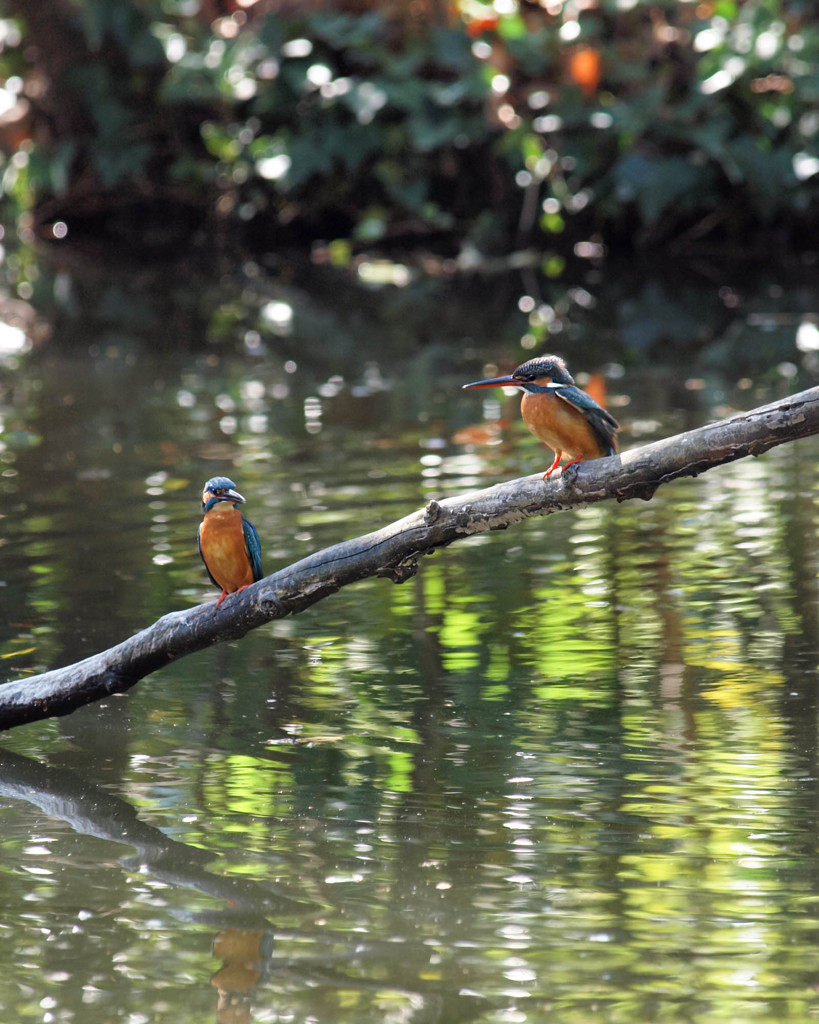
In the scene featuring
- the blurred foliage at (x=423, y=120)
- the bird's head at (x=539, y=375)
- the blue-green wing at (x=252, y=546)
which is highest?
the blurred foliage at (x=423, y=120)

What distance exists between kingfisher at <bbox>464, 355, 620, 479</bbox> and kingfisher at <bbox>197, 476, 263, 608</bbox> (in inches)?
23.8

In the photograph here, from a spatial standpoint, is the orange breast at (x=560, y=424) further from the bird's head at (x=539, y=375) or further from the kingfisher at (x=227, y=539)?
the kingfisher at (x=227, y=539)

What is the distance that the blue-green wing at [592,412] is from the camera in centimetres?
286

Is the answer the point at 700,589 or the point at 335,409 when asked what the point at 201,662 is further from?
the point at 335,409

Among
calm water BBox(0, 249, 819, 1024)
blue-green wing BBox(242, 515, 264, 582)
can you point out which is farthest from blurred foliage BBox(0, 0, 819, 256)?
blue-green wing BBox(242, 515, 264, 582)

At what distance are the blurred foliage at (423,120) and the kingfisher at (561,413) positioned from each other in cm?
968

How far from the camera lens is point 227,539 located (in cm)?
312

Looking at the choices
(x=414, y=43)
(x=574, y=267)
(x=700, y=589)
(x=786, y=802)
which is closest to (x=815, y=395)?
(x=786, y=802)

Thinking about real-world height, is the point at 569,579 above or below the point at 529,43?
below

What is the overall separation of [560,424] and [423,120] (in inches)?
422

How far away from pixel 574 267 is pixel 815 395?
10343 millimetres

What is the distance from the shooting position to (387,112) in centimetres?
1376

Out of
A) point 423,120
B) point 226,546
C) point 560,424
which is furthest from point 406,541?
point 423,120

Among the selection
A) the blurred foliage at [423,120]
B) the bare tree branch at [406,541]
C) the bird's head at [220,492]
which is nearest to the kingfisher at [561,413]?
the bare tree branch at [406,541]
